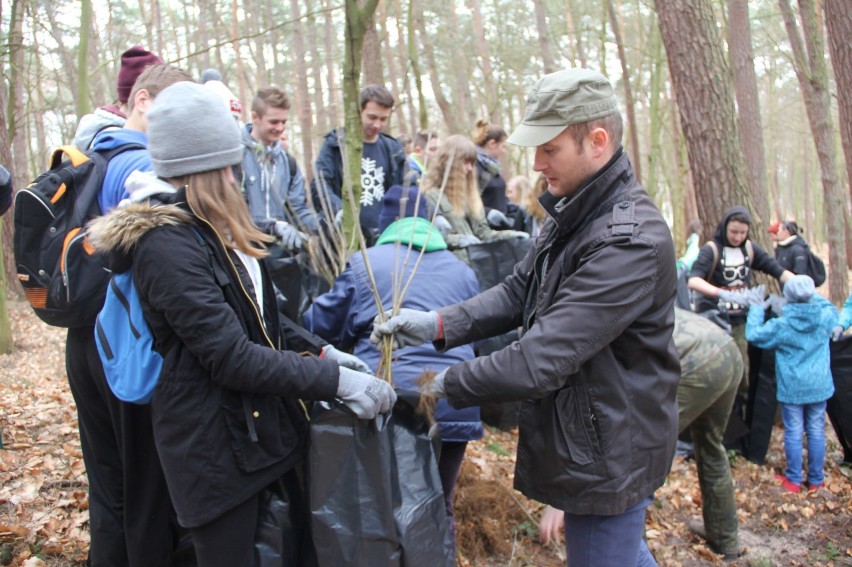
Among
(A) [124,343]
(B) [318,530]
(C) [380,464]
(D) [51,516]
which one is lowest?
(D) [51,516]

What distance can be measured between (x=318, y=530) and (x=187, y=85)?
1.47 m

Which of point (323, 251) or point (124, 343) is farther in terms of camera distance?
point (323, 251)

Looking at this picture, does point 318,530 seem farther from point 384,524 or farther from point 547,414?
point 547,414

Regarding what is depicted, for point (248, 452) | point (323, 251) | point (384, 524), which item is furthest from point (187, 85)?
point (323, 251)

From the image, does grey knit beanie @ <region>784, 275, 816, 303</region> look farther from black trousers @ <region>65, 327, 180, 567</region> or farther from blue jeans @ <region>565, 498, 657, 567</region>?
black trousers @ <region>65, 327, 180, 567</region>

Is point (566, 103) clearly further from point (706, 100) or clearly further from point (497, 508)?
point (706, 100)

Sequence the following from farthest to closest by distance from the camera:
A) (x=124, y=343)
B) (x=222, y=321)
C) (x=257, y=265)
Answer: (x=257, y=265), (x=124, y=343), (x=222, y=321)

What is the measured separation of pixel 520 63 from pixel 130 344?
54.5 ft

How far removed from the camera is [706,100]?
617cm

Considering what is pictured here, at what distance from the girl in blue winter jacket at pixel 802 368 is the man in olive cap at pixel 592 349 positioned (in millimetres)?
3554

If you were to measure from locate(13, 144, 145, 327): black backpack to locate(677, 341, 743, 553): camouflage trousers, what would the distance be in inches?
110

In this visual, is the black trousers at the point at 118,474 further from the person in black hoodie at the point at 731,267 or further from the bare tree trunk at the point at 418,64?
the bare tree trunk at the point at 418,64

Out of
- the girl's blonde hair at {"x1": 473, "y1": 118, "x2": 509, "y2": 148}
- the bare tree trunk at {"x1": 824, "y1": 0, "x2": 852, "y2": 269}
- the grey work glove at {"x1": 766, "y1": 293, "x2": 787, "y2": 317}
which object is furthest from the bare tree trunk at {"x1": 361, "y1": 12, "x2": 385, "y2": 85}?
the grey work glove at {"x1": 766, "y1": 293, "x2": 787, "y2": 317}

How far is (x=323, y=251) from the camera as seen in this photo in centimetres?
421
